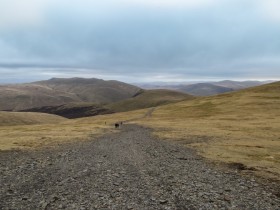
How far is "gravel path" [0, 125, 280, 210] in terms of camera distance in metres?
20.3

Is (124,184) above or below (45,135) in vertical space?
above

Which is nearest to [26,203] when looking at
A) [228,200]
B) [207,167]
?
[228,200]

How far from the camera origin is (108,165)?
3244cm

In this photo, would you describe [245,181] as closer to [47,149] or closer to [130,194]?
[130,194]

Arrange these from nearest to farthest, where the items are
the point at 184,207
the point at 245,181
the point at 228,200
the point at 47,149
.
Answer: the point at 184,207 → the point at 228,200 → the point at 245,181 → the point at 47,149

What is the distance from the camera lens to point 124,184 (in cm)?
2477

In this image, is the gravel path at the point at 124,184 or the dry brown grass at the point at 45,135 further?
the dry brown grass at the point at 45,135

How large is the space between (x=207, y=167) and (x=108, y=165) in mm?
9455

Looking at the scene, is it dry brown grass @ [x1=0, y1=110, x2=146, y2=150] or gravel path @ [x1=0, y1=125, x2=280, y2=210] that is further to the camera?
dry brown grass @ [x1=0, y1=110, x2=146, y2=150]

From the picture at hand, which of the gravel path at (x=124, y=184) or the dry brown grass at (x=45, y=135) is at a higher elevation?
the gravel path at (x=124, y=184)

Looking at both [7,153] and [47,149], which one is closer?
[7,153]

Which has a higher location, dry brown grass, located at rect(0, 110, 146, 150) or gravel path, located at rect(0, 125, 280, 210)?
gravel path, located at rect(0, 125, 280, 210)

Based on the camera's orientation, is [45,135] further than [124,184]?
Yes

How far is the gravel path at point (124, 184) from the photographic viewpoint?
66.7ft
